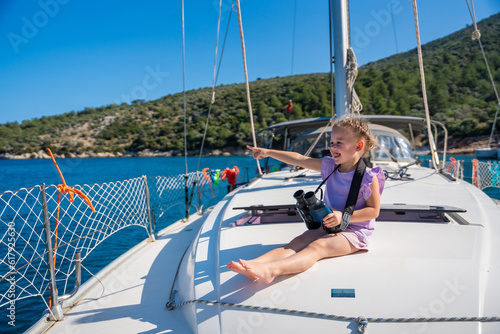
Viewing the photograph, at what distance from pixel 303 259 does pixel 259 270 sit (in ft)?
1.04

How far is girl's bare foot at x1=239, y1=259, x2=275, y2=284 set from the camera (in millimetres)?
1809

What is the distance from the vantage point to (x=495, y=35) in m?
55.2

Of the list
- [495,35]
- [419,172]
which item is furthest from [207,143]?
[419,172]

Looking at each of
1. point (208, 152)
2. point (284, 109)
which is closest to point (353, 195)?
point (284, 109)

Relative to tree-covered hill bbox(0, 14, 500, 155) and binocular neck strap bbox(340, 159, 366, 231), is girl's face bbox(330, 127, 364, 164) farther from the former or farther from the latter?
tree-covered hill bbox(0, 14, 500, 155)

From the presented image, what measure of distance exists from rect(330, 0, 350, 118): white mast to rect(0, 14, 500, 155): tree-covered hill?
1934 inches

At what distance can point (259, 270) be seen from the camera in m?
1.85

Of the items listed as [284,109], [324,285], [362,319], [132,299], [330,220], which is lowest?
[132,299]

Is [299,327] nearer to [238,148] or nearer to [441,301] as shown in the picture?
[441,301]

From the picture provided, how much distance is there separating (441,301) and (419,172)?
140 inches

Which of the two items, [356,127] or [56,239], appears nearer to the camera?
[356,127]

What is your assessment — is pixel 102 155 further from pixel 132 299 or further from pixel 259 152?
pixel 259 152

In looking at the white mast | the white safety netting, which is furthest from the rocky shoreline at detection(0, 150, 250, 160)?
the white mast

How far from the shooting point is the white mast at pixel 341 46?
15.3 feet
